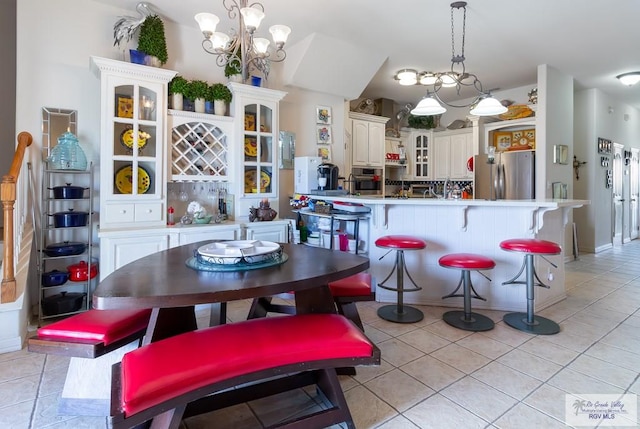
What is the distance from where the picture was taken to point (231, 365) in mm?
1421

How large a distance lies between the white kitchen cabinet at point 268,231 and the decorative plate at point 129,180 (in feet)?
3.44

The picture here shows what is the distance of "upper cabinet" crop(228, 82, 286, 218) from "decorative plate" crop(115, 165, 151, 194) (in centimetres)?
92

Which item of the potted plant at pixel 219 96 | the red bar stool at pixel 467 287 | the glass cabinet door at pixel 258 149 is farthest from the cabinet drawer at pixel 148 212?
the red bar stool at pixel 467 287

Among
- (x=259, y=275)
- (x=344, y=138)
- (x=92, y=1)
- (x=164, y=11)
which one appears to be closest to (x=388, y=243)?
(x=259, y=275)

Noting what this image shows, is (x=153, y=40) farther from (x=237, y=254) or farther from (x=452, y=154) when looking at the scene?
(x=452, y=154)

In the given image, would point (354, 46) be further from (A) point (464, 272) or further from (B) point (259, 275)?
(B) point (259, 275)

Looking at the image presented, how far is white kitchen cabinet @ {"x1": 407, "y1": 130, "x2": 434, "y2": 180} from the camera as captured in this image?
7250 mm

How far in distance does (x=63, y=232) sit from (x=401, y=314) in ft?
10.7

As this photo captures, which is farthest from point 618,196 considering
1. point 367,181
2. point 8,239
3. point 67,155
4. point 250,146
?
point 8,239

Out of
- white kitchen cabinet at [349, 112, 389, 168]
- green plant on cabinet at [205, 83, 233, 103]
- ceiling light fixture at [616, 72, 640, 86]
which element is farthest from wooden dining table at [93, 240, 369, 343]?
ceiling light fixture at [616, 72, 640, 86]

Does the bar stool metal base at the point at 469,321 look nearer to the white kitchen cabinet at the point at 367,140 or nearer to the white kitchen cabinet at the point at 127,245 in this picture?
the white kitchen cabinet at the point at 127,245

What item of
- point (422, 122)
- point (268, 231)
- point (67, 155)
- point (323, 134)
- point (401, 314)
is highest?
point (422, 122)

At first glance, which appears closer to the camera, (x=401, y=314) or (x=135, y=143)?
(x=401, y=314)

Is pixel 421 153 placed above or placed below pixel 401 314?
above
